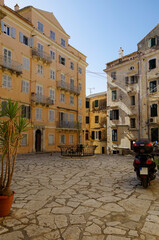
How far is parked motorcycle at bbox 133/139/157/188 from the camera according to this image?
18.8 feet

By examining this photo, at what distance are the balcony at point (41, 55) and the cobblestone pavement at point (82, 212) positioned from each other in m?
18.9

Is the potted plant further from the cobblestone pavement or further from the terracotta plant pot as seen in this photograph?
the cobblestone pavement

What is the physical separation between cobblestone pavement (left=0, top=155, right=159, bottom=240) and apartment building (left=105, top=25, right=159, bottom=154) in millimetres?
16587

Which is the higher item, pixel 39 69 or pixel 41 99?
pixel 39 69

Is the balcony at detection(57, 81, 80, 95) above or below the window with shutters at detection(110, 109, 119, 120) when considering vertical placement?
above

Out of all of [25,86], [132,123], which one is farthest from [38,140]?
[132,123]

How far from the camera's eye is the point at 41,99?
22438mm

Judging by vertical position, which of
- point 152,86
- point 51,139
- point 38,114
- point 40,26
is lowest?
point 51,139

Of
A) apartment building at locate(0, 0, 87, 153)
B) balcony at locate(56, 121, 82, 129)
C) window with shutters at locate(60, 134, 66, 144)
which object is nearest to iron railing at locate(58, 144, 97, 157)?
apartment building at locate(0, 0, 87, 153)

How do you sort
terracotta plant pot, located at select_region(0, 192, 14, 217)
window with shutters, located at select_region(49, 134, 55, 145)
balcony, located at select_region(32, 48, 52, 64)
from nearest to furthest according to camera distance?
terracotta plant pot, located at select_region(0, 192, 14, 217) < balcony, located at select_region(32, 48, 52, 64) < window with shutters, located at select_region(49, 134, 55, 145)

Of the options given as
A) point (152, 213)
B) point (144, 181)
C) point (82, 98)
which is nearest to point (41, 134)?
point (82, 98)

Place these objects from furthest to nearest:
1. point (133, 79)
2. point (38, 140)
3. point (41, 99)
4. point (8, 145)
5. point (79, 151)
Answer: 1. point (133, 79)
2. point (38, 140)
3. point (41, 99)
4. point (79, 151)
5. point (8, 145)

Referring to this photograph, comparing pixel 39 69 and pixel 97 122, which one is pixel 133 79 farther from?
pixel 97 122

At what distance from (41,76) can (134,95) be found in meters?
12.6
